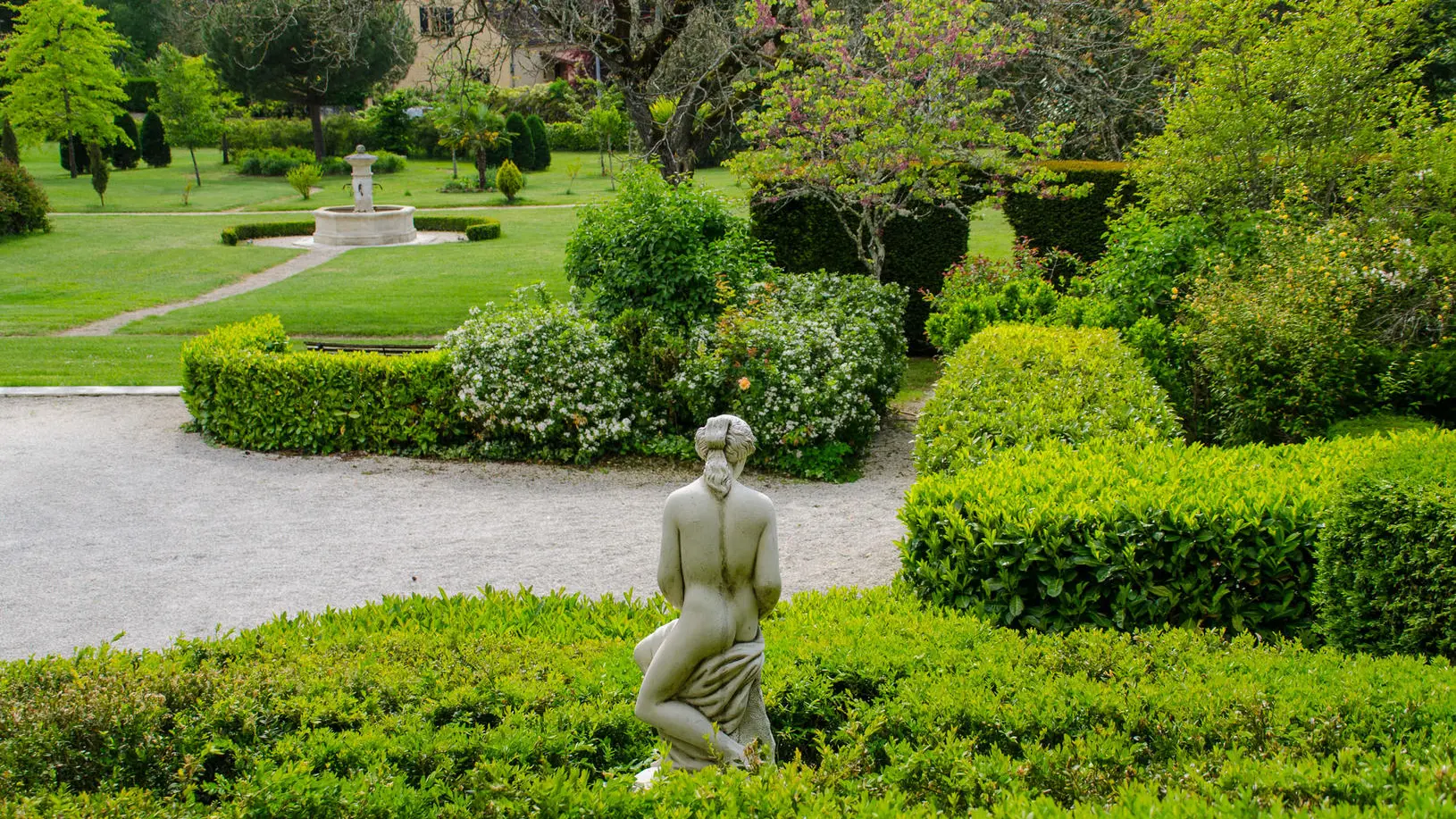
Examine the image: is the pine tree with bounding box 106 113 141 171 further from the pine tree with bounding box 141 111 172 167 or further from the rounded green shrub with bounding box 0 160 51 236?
the rounded green shrub with bounding box 0 160 51 236

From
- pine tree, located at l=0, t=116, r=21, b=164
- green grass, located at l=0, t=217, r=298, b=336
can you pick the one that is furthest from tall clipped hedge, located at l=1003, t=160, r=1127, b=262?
pine tree, located at l=0, t=116, r=21, b=164

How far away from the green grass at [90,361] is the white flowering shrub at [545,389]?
452 cm

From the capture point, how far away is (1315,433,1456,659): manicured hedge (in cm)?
468

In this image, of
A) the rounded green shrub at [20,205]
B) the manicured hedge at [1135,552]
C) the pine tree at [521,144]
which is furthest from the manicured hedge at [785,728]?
the pine tree at [521,144]

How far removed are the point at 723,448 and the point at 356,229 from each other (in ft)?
75.6

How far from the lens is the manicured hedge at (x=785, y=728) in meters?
3.49

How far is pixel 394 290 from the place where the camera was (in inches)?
725

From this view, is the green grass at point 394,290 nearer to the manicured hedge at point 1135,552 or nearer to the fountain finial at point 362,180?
the fountain finial at point 362,180

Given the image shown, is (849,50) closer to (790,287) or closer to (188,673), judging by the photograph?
(790,287)

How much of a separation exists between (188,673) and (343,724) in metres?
0.77

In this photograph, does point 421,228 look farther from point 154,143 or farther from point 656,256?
point 154,143

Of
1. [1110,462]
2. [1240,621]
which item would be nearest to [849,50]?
[1110,462]

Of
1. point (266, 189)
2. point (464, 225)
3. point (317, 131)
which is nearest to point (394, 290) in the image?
point (464, 225)

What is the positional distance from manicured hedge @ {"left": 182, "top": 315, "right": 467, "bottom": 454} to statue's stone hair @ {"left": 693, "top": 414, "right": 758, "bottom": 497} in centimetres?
679
